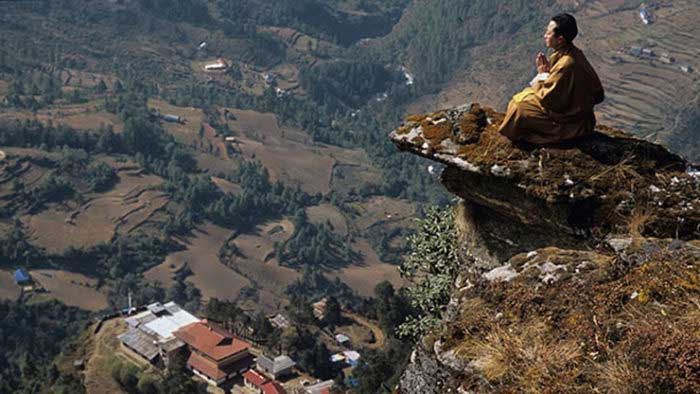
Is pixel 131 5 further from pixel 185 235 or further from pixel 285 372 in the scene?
pixel 285 372

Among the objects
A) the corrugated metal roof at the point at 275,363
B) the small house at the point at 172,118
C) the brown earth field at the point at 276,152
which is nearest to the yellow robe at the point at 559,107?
the corrugated metal roof at the point at 275,363

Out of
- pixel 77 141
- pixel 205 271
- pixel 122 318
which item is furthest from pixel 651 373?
pixel 77 141

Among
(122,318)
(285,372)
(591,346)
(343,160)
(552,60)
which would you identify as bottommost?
(343,160)

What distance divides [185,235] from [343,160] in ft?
126

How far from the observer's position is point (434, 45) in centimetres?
18288

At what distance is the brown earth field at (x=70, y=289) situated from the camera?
265ft

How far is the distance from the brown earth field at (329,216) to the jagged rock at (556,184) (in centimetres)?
9759

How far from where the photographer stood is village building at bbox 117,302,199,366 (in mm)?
45531

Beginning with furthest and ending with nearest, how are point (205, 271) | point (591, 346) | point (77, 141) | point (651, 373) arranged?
point (77, 141)
point (205, 271)
point (591, 346)
point (651, 373)

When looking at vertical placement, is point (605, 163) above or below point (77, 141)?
above

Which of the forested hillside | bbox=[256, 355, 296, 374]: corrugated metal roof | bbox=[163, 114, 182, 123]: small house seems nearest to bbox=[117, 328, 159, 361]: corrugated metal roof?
the forested hillside

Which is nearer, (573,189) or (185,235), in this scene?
(573,189)

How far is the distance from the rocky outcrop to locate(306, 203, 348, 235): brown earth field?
3849 inches

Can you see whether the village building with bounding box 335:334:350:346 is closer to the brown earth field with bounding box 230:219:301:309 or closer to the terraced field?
the brown earth field with bounding box 230:219:301:309
